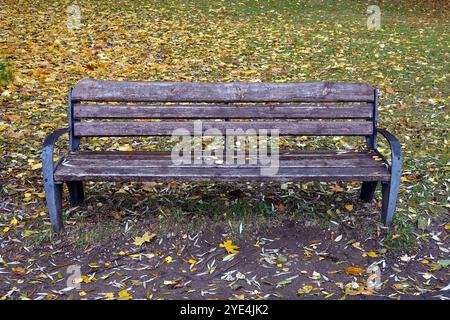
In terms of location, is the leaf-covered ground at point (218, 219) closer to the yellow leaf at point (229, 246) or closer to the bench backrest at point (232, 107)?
the yellow leaf at point (229, 246)

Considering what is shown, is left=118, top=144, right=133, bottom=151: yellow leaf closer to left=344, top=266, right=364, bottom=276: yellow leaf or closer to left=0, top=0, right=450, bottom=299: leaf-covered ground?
left=0, top=0, right=450, bottom=299: leaf-covered ground

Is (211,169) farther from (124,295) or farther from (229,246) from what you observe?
(124,295)

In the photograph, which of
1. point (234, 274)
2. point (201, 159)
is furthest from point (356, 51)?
point (234, 274)

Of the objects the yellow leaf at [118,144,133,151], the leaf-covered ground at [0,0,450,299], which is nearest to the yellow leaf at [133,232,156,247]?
the leaf-covered ground at [0,0,450,299]

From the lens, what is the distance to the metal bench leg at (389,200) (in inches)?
145

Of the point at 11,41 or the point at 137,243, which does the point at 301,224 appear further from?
the point at 11,41

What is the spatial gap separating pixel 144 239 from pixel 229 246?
0.59m

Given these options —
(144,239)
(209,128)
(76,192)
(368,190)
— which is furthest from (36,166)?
(368,190)

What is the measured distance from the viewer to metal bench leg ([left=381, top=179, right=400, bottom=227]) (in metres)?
3.69

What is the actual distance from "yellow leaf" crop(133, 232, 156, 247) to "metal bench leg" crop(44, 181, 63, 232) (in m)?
0.54

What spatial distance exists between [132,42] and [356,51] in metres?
3.53

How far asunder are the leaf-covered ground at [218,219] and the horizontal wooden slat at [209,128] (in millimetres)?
571

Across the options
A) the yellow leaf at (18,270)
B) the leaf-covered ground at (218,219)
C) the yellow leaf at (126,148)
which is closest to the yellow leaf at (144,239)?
the leaf-covered ground at (218,219)

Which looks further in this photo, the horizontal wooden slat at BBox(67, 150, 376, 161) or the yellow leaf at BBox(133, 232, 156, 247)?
the horizontal wooden slat at BBox(67, 150, 376, 161)
